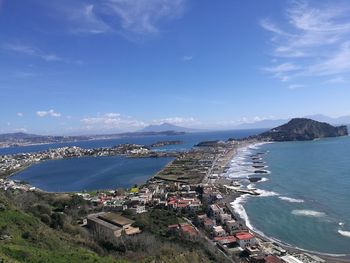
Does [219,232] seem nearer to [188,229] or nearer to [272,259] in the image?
[188,229]

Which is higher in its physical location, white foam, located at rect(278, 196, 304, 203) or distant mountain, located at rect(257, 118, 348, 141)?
distant mountain, located at rect(257, 118, 348, 141)

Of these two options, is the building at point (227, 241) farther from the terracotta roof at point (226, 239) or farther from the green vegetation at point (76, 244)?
the green vegetation at point (76, 244)

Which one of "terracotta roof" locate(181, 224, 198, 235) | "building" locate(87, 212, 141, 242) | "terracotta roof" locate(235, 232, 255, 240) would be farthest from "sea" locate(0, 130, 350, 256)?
"building" locate(87, 212, 141, 242)

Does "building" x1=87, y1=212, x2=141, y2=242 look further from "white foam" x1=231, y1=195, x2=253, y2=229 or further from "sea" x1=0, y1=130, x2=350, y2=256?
"sea" x1=0, y1=130, x2=350, y2=256

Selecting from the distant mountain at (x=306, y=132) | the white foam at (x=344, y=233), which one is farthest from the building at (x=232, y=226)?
the distant mountain at (x=306, y=132)

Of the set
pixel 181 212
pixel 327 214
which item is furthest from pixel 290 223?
pixel 181 212

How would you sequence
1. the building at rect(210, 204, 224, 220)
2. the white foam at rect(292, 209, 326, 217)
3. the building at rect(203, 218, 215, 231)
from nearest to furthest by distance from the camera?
the building at rect(203, 218, 215, 231) → the white foam at rect(292, 209, 326, 217) → the building at rect(210, 204, 224, 220)

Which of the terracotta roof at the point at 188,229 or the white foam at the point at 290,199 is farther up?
the white foam at the point at 290,199
